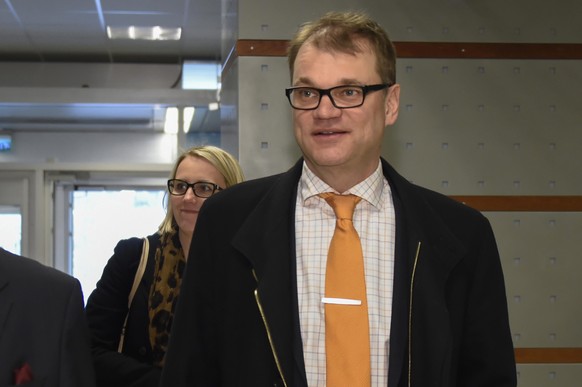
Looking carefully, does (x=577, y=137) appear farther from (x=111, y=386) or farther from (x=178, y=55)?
(x=178, y=55)

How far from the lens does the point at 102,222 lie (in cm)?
1066

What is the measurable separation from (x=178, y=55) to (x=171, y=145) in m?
1.79

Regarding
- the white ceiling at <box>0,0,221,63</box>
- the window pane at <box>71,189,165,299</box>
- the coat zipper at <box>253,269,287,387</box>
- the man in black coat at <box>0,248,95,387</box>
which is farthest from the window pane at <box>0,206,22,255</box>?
the coat zipper at <box>253,269,287,387</box>

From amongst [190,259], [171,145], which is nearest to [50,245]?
[171,145]

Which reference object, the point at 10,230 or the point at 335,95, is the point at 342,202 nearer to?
the point at 335,95

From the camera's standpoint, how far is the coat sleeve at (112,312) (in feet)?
8.45

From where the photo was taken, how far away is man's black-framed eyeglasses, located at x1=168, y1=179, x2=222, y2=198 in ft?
9.22

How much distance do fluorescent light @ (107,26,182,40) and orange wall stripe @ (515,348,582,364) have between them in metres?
5.21

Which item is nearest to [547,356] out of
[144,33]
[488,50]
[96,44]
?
[488,50]

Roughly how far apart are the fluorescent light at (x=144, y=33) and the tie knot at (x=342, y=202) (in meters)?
6.84

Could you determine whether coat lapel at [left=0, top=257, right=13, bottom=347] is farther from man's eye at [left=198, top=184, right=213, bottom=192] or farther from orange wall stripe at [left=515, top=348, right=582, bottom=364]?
orange wall stripe at [left=515, top=348, right=582, bottom=364]

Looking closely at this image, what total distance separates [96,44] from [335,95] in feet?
24.8

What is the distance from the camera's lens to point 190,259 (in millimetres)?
1767

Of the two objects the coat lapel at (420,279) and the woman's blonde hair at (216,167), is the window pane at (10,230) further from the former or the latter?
the coat lapel at (420,279)
